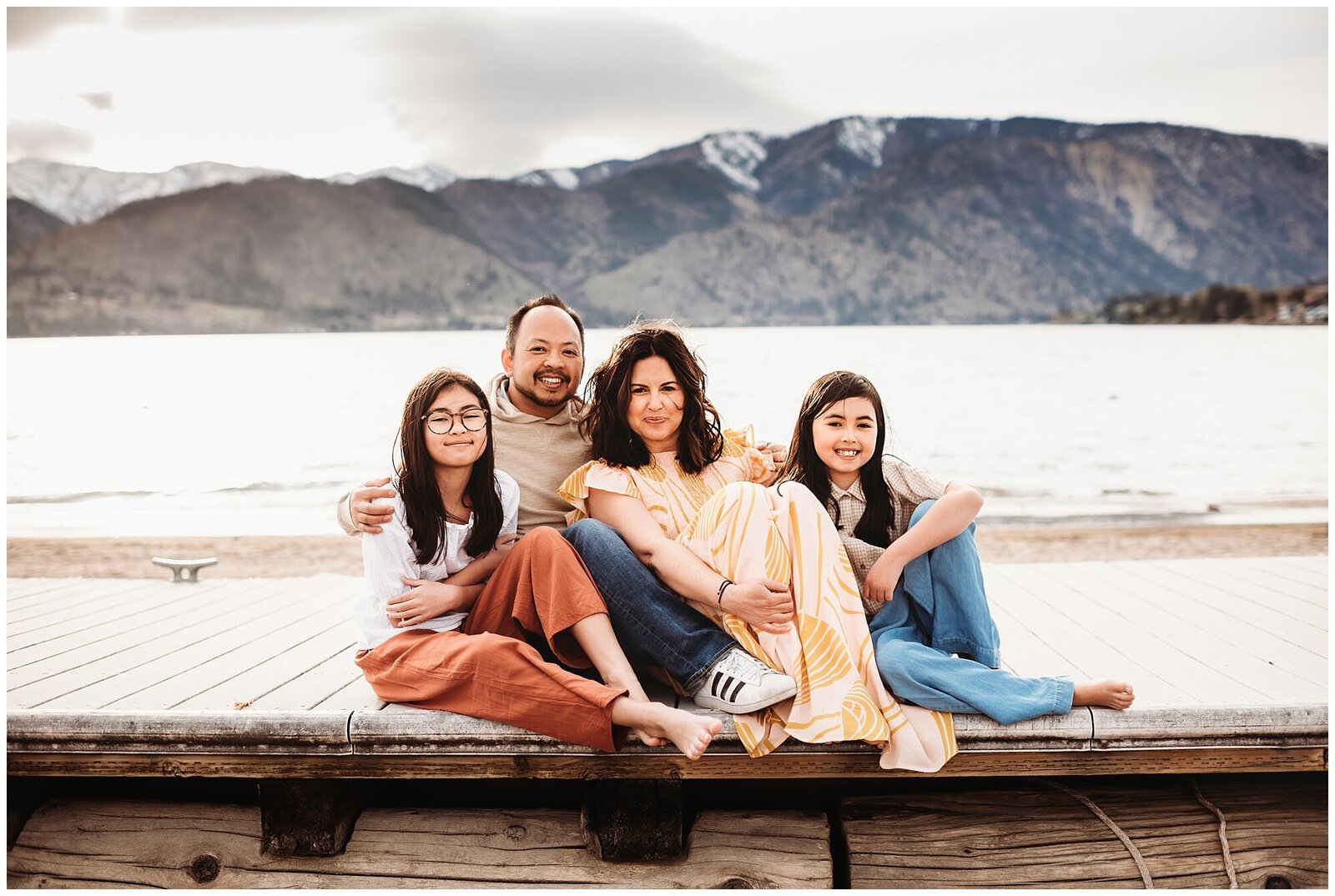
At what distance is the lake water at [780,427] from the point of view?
43.0 ft

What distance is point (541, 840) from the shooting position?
260cm

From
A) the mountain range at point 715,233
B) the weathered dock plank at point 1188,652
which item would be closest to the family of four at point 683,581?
the weathered dock plank at point 1188,652

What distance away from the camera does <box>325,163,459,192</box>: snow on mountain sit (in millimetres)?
126250

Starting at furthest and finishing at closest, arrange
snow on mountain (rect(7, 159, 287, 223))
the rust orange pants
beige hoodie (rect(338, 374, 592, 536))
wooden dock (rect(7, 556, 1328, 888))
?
snow on mountain (rect(7, 159, 287, 223)) → beige hoodie (rect(338, 374, 592, 536)) → wooden dock (rect(7, 556, 1328, 888)) → the rust orange pants

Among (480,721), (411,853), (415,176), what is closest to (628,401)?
(480,721)

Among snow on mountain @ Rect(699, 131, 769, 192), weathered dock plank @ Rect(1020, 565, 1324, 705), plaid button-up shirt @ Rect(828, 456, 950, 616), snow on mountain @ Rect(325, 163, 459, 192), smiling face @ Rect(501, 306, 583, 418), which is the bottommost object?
weathered dock plank @ Rect(1020, 565, 1324, 705)

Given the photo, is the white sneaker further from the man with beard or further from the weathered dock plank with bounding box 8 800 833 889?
the weathered dock plank with bounding box 8 800 833 889

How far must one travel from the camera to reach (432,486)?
2.74m

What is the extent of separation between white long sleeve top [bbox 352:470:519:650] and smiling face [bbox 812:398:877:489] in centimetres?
113

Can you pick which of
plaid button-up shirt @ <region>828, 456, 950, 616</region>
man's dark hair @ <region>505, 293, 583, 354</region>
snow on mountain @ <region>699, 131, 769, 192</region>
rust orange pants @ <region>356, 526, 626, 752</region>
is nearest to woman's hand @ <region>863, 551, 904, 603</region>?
plaid button-up shirt @ <region>828, 456, 950, 616</region>

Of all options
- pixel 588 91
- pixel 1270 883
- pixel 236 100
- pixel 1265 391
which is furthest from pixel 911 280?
pixel 1270 883

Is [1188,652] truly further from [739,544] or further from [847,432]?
[739,544]

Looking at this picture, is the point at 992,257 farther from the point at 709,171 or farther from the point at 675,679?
the point at 675,679

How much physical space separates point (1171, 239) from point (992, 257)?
118 feet
